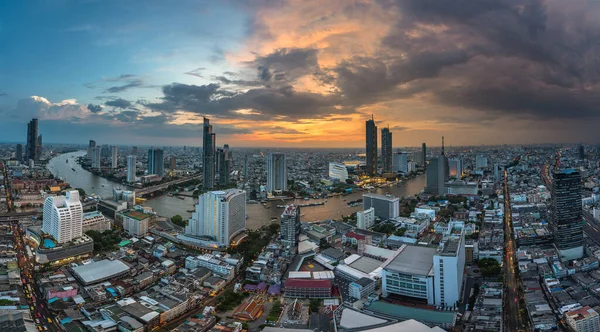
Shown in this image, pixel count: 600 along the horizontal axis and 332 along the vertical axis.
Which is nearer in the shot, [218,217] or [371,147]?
[218,217]

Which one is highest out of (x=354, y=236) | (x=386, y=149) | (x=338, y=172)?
(x=386, y=149)

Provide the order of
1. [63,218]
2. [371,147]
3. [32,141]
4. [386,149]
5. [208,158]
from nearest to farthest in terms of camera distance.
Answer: [63,218] < [208,158] < [371,147] < [386,149] < [32,141]

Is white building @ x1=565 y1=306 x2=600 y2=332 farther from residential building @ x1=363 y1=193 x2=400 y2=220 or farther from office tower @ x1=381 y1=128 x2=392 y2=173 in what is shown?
office tower @ x1=381 y1=128 x2=392 y2=173

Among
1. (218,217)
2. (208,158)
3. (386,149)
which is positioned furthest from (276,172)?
(386,149)

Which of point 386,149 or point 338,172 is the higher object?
point 386,149

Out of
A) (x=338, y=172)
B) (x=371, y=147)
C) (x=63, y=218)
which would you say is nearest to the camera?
(x=63, y=218)

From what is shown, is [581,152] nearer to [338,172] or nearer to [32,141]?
[338,172]
